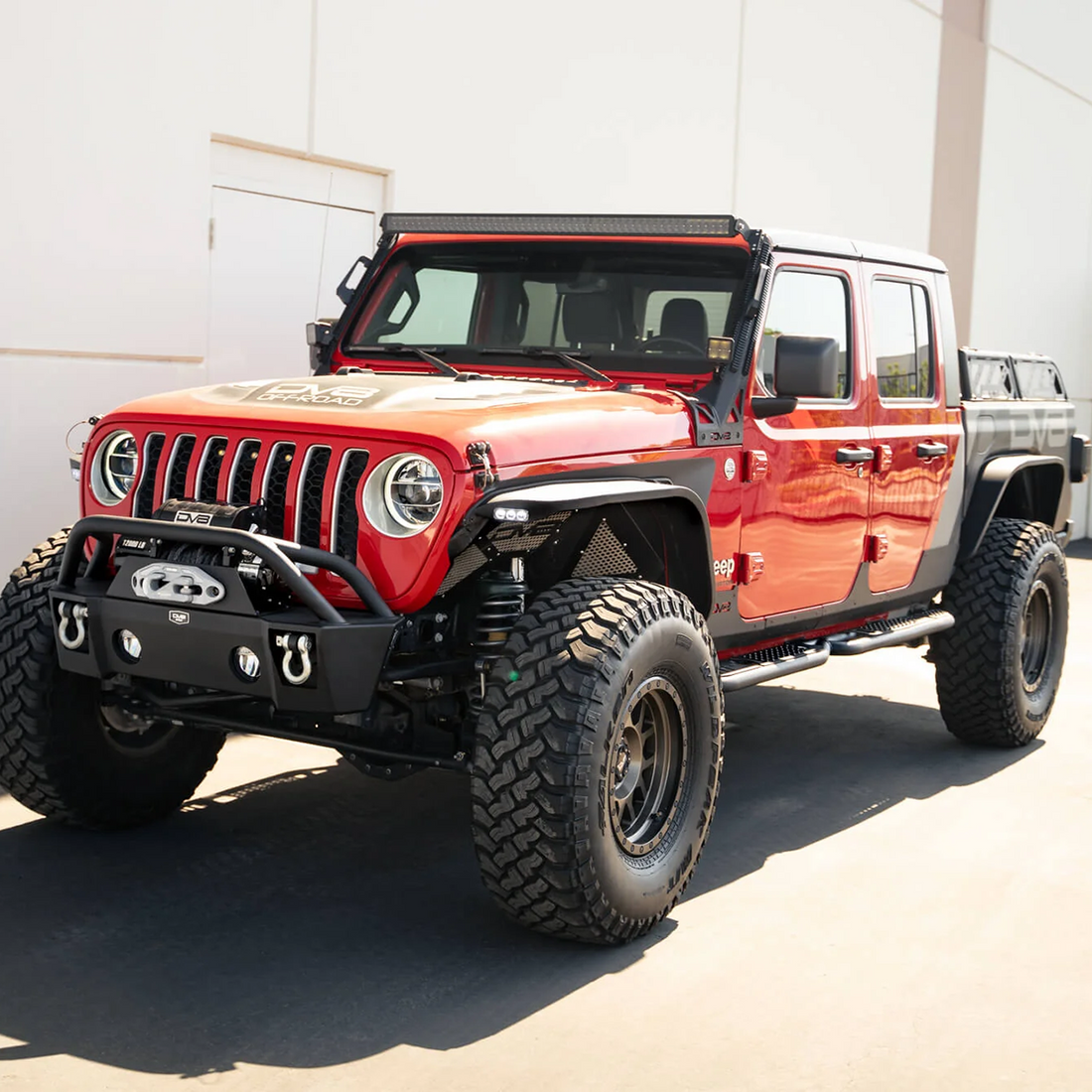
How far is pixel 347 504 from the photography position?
412 centimetres

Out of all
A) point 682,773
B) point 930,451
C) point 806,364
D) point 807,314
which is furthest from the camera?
point 930,451

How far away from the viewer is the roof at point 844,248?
5371 mm

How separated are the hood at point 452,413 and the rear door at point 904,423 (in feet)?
4.51

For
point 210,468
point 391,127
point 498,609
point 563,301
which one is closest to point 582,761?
point 498,609

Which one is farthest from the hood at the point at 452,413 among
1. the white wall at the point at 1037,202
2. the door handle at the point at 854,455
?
the white wall at the point at 1037,202

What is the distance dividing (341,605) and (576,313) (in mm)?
1751

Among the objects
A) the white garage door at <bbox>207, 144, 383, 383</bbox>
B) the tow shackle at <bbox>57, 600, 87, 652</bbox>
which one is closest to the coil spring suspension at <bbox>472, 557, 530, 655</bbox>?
the tow shackle at <bbox>57, 600, 87, 652</bbox>

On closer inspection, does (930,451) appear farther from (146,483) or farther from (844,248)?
(146,483)

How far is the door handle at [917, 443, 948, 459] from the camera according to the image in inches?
241

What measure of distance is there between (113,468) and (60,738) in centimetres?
84

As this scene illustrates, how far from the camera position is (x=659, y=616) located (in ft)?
14.0

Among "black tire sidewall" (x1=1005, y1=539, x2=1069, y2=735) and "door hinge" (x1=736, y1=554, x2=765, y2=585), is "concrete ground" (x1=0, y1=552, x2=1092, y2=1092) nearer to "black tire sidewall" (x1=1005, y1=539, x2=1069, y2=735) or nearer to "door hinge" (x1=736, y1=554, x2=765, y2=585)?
"black tire sidewall" (x1=1005, y1=539, x2=1069, y2=735)

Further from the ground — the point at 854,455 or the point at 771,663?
the point at 854,455

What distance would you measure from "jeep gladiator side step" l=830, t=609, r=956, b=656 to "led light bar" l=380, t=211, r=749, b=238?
1.65 meters
